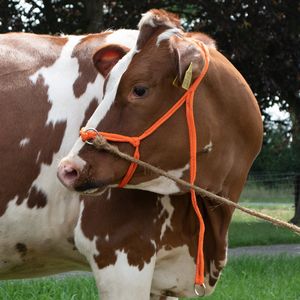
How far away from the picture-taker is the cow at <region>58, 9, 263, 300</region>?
3924mm

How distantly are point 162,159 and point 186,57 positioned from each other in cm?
50

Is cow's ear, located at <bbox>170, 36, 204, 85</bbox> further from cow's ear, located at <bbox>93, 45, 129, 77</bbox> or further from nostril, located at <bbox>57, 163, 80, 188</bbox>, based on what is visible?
nostril, located at <bbox>57, 163, 80, 188</bbox>

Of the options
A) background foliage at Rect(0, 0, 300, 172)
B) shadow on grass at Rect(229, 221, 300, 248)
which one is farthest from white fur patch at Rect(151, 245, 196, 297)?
background foliage at Rect(0, 0, 300, 172)

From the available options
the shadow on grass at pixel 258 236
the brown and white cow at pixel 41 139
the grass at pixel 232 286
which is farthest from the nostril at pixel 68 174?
the shadow on grass at pixel 258 236

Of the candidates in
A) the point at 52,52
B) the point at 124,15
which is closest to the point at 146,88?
the point at 52,52

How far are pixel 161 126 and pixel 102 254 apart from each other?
2.35ft

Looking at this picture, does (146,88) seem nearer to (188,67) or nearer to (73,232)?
(188,67)

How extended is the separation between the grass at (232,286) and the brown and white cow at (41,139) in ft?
7.66

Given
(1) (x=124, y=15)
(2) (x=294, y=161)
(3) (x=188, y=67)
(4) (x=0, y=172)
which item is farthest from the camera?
(2) (x=294, y=161)

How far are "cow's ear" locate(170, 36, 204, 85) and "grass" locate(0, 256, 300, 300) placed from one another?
313 cm

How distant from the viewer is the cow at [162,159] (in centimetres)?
392

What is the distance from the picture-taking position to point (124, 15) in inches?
571

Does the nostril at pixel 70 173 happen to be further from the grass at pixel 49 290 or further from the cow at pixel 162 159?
the grass at pixel 49 290

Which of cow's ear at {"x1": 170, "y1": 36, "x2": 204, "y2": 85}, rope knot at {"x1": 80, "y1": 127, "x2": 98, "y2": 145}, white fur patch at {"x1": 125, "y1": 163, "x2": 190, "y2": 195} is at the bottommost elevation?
white fur patch at {"x1": 125, "y1": 163, "x2": 190, "y2": 195}
